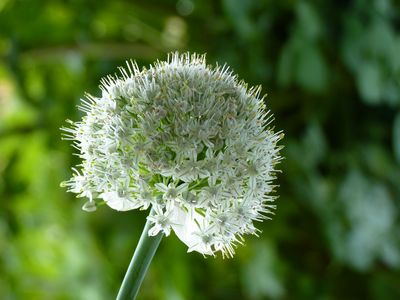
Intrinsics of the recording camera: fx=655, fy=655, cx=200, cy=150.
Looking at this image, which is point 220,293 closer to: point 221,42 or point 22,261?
point 22,261

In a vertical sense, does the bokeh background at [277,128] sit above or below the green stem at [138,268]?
above

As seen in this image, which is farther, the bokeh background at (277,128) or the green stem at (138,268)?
the bokeh background at (277,128)

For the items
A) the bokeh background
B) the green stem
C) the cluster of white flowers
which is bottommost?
the green stem

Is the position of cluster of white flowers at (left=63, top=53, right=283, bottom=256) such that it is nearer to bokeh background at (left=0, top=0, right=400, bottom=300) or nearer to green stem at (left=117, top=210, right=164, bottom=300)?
green stem at (left=117, top=210, right=164, bottom=300)

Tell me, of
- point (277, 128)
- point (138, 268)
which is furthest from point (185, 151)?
point (277, 128)

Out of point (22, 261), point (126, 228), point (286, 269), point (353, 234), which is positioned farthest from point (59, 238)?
Result: point (353, 234)

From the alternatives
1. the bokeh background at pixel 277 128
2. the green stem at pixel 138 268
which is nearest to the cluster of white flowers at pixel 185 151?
the green stem at pixel 138 268

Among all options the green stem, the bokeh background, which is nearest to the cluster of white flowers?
the green stem

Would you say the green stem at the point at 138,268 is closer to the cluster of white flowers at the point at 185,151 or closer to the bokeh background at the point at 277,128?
the cluster of white flowers at the point at 185,151
